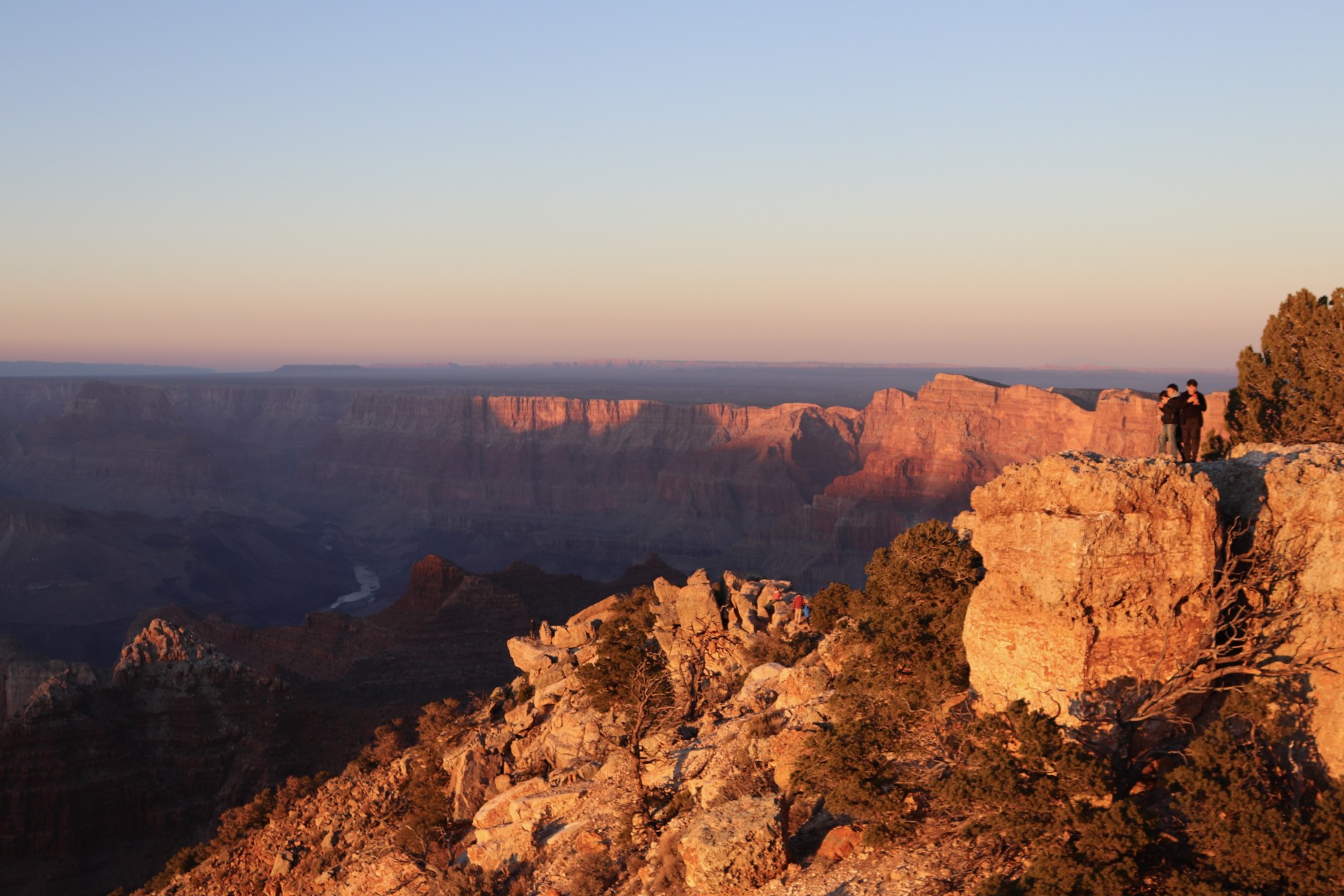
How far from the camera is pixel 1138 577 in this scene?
45.4 ft

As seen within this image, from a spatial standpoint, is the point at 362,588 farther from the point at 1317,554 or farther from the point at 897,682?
the point at 1317,554

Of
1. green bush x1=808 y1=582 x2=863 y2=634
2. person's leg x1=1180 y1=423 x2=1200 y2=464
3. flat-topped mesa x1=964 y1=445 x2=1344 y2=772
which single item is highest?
person's leg x1=1180 y1=423 x2=1200 y2=464

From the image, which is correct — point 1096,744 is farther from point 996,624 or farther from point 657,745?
point 657,745

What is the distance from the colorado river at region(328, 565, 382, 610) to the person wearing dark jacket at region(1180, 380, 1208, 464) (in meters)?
138

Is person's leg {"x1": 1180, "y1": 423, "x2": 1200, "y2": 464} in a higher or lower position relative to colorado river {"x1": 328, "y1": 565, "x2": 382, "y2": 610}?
higher

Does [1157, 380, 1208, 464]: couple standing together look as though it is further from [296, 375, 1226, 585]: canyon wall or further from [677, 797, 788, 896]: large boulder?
[296, 375, 1226, 585]: canyon wall

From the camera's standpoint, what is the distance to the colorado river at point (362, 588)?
494ft

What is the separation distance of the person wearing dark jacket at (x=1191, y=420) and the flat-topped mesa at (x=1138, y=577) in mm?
4525

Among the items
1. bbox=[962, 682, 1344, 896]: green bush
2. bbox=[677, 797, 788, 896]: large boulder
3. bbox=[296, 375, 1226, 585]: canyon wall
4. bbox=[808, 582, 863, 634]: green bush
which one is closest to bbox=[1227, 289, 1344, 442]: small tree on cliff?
bbox=[808, 582, 863, 634]: green bush

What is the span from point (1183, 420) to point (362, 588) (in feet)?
514

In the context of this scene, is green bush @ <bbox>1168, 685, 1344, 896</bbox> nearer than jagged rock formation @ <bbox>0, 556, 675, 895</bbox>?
Yes

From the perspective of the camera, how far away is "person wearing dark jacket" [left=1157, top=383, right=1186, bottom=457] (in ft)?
62.8

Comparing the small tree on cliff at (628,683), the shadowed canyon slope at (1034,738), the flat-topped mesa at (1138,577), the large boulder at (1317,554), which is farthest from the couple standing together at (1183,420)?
the small tree on cliff at (628,683)

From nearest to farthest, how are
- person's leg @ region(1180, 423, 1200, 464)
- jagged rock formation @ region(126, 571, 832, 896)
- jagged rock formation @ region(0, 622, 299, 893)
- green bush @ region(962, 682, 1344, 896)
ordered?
1. green bush @ region(962, 682, 1344, 896)
2. jagged rock formation @ region(126, 571, 832, 896)
3. person's leg @ region(1180, 423, 1200, 464)
4. jagged rock formation @ region(0, 622, 299, 893)
